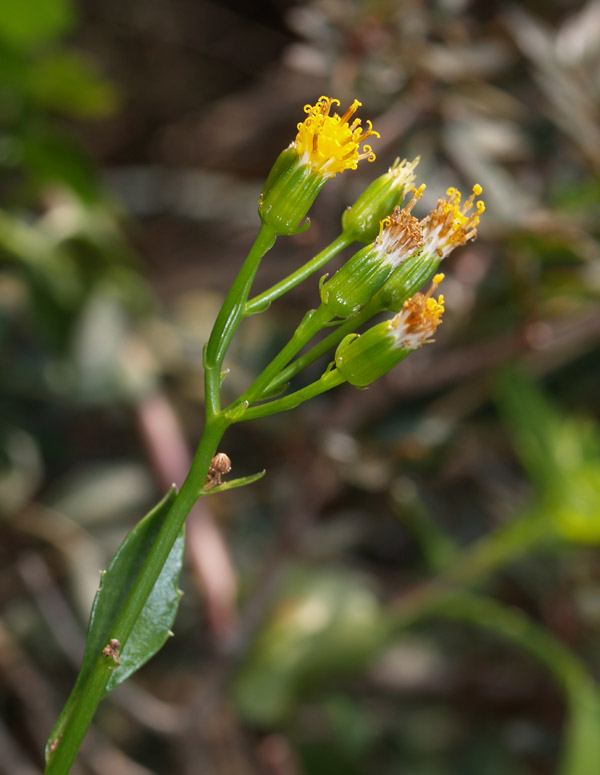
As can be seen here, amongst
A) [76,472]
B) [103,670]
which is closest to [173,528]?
[103,670]

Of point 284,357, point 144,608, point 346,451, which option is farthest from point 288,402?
point 346,451

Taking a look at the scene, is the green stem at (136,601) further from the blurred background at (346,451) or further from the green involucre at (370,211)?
the blurred background at (346,451)

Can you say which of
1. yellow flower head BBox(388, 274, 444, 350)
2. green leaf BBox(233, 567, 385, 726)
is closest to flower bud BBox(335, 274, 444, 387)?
yellow flower head BBox(388, 274, 444, 350)

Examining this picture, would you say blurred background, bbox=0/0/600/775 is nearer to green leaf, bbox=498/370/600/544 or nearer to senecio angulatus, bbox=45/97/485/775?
green leaf, bbox=498/370/600/544

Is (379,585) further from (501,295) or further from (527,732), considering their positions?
(501,295)

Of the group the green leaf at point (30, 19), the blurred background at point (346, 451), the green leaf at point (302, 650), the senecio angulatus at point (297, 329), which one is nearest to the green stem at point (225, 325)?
the senecio angulatus at point (297, 329)

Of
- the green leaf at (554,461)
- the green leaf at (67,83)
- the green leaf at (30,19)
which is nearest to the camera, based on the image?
the green leaf at (554,461)
